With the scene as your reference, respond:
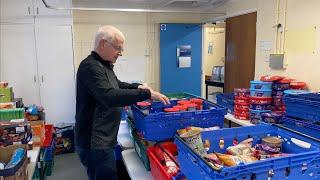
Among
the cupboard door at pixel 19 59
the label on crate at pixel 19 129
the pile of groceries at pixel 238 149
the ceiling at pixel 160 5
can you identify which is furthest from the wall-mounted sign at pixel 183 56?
the pile of groceries at pixel 238 149

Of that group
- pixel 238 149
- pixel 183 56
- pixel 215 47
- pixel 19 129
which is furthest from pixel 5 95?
pixel 215 47

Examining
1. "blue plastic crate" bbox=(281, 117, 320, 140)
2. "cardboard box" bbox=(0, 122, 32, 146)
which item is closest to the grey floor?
"cardboard box" bbox=(0, 122, 32, 146)

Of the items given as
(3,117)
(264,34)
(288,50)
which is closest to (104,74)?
(3,117)

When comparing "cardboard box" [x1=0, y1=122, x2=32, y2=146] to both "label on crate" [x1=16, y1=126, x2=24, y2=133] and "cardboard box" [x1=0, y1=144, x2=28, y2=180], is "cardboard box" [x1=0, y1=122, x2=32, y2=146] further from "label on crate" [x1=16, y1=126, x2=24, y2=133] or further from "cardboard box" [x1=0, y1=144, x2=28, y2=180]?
"cardboard box" [x1=0, y1=144, x2=28, y2=180]

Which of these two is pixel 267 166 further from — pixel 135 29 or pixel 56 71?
pixel 135 29

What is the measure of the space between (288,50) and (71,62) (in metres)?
3.20

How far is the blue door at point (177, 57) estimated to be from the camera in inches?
215

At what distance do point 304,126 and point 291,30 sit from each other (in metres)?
1.43

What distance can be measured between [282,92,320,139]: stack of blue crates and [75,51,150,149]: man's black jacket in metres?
1.56

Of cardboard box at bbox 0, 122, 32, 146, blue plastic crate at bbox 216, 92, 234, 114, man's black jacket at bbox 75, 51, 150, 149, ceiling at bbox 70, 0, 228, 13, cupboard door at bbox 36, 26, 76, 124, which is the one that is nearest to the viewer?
man's black jacket at bbox 75, 51, 150, 149

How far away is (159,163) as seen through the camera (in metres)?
1.53

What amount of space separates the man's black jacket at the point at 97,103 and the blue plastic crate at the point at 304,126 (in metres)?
1.60

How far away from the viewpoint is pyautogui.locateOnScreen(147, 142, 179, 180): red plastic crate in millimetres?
1451

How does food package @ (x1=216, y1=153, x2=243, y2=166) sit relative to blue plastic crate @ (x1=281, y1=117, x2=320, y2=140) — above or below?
above
